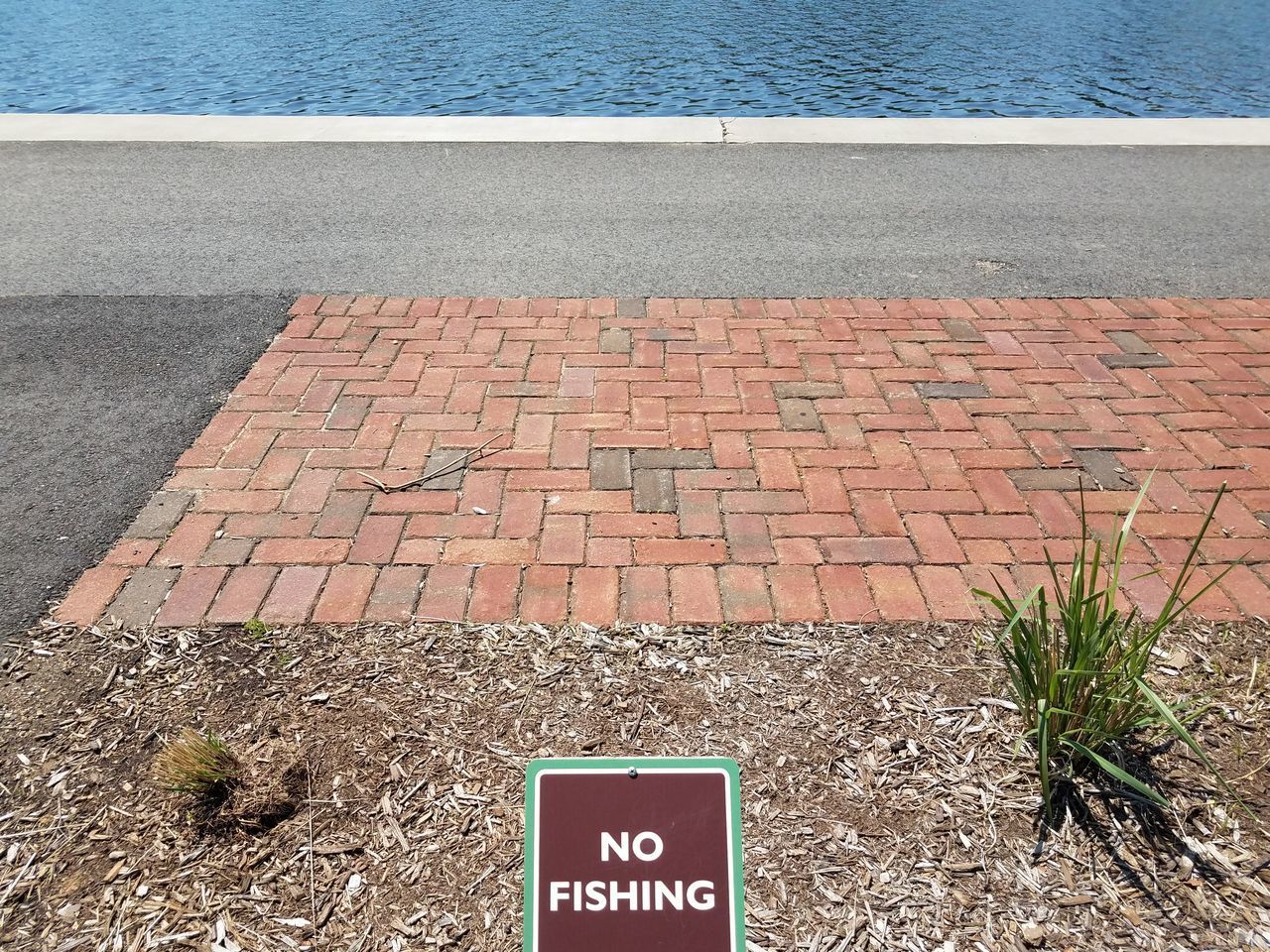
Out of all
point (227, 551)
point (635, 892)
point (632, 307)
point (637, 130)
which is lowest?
point (637, 130)

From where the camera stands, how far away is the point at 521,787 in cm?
252

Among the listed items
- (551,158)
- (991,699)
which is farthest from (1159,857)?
(551,158)

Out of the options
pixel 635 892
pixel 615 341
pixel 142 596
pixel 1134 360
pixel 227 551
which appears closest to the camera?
pixel 635 892

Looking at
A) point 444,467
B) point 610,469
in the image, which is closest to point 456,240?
point 444,467

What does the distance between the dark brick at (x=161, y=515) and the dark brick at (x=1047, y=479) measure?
320 centimetres

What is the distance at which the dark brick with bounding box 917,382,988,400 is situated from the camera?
4.35 m

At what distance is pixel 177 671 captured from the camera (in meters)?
2.89

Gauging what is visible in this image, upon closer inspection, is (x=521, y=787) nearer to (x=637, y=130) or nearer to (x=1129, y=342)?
(x=1129, y=342)

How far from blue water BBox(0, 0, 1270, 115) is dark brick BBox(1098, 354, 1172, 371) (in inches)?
230

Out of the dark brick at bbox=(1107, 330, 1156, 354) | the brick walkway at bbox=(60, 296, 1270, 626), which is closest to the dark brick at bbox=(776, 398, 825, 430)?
the brick walkway at bbox=(60, 296, 1270, 626)

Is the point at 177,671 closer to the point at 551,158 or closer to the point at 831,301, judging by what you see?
the point at 831,301

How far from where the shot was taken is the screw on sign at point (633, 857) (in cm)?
162

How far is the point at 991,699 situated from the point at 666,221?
429 cm

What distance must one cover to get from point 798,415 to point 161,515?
2.59 m
